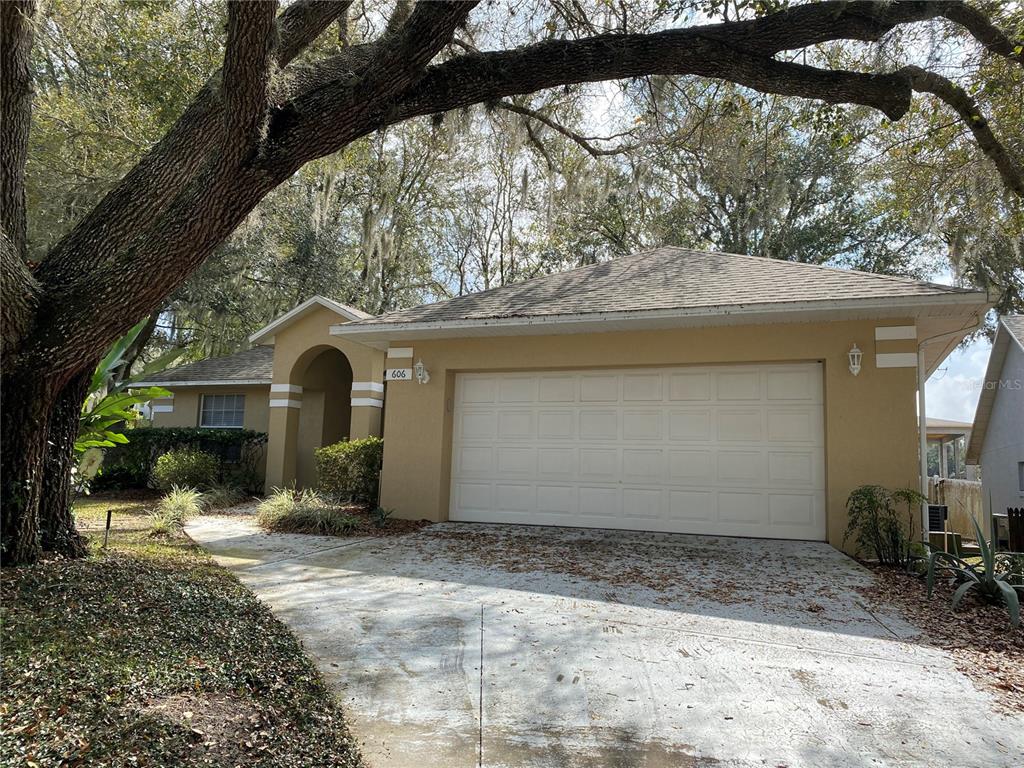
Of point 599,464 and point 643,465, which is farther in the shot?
point 599,464

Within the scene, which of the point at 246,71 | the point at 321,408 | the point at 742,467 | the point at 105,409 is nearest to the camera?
the point at 246,71

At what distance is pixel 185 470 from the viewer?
12523mm

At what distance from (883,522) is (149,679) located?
7.22 meters

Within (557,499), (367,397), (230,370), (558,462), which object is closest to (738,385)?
(558,462)

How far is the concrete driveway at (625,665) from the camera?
2.84 meters

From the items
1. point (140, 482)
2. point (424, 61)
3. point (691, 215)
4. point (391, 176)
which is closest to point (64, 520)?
point (424, 61)

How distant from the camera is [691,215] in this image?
21.0 metres

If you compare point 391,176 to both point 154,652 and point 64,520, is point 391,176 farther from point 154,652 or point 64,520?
point 154,652

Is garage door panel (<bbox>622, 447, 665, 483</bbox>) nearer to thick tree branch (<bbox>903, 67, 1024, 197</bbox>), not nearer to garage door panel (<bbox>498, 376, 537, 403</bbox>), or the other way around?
garage door panel (<bbox>498, 376, 537, 403</bbox>)

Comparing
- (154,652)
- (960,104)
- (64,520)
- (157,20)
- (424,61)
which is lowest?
(154,652)

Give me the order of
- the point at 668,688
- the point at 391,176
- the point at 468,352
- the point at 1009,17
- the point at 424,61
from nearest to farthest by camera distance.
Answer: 1. the point at 668,688
2. the point at 424,61
3. the point at 1009,17
4. the point at 468,352
5. the point at 391,176

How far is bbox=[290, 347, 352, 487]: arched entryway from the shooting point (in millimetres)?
14500

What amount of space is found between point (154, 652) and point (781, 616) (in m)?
4.27

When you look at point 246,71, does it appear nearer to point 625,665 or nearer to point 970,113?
point 625,665
